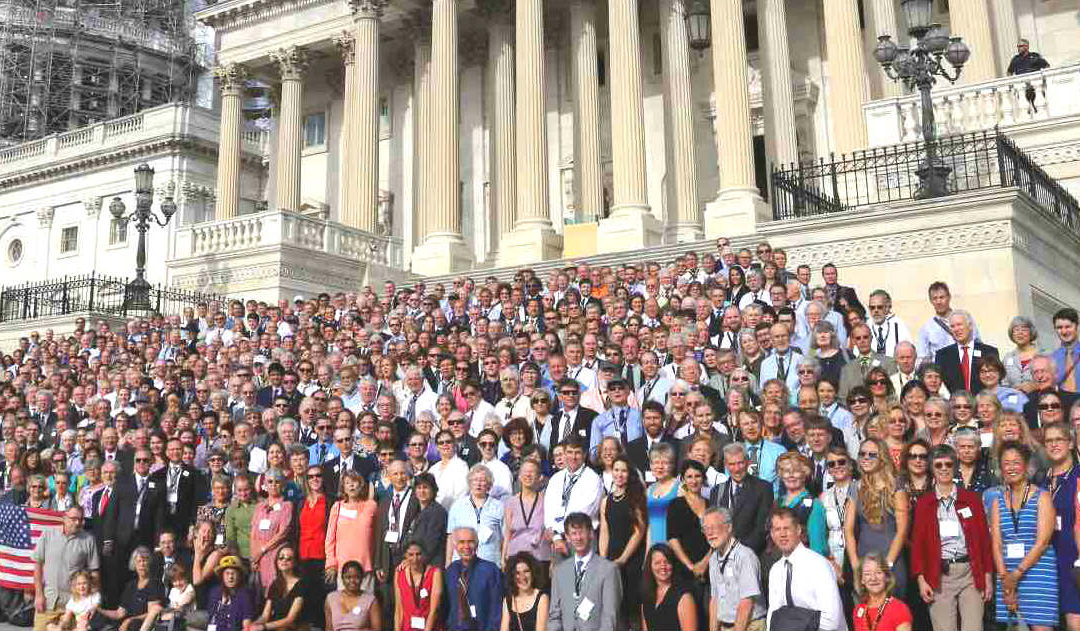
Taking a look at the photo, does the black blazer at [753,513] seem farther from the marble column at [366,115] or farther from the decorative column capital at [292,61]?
the decorative column capital at [292,61]

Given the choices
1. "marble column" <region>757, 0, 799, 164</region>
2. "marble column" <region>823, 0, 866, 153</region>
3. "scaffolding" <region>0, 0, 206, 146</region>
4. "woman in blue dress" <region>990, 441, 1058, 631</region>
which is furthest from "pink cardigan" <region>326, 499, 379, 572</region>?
"scaffolding" <region>0, 0, 206, 146</region>

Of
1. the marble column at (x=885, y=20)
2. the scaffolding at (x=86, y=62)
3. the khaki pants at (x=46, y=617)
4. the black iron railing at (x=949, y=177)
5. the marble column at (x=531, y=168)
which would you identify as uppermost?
the scaffolding at (x=86, y=62)

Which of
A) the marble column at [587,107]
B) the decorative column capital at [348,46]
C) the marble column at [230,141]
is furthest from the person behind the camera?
the marble column at [230,141]

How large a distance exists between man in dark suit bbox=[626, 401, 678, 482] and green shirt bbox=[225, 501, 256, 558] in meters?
3.85

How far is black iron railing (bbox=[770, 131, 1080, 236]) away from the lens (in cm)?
1741

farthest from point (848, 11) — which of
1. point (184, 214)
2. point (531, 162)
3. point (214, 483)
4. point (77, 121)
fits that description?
point (77, 121)

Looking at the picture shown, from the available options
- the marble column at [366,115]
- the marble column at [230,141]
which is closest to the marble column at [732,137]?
the marble column at [366,115]

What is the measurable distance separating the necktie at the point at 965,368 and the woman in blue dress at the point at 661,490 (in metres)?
3.91

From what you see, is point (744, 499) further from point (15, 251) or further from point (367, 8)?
point (15, 251)

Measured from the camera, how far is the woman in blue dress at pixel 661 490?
8734 mm

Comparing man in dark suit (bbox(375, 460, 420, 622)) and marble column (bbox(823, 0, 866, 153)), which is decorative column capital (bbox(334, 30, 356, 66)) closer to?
marble column (bbox(823, 0, 866, 153))

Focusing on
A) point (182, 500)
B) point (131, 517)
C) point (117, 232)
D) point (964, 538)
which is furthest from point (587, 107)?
point (117, 232)

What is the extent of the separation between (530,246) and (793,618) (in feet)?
72.8

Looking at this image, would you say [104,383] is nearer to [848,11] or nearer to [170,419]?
[170,419]
